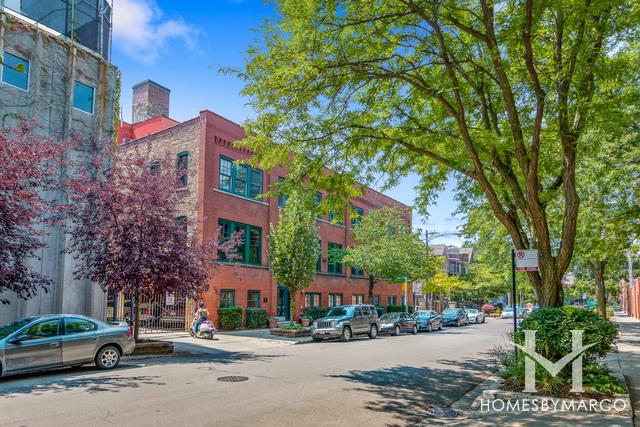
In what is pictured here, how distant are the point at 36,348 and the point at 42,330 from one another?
52 cm

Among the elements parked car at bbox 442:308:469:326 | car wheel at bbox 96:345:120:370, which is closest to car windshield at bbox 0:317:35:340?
car wheel at bbox 96:345:120:370

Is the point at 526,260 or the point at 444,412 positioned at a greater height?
the point at 526,260

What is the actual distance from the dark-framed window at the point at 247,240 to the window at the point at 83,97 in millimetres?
8755

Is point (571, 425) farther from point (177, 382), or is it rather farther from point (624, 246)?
point (624, 246)

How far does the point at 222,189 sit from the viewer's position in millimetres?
26578

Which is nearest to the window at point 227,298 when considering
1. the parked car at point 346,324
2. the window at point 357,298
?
the parked car at point 346,324

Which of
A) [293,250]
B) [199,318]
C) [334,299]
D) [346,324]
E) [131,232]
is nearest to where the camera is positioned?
[131,232]

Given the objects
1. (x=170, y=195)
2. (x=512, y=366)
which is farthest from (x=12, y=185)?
(x=512, y=366)

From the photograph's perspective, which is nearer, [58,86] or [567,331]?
[567,331]

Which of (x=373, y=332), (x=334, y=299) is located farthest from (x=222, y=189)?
(x=334, y=299)

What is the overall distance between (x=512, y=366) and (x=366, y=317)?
15.1 m

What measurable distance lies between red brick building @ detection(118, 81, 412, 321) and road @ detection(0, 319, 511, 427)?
29.3 ft

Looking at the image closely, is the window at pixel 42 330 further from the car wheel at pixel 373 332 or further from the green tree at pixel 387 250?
Answer: the green tree at pixel 387 250

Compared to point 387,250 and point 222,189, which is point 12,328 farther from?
point 387,250
